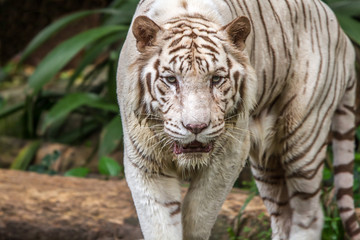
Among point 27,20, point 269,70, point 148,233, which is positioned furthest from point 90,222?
point 27,20

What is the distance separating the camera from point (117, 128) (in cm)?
588

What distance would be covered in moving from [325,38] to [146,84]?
138 cm

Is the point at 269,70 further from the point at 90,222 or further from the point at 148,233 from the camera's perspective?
the point at 90,222

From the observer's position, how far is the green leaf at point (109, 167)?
558 centimetres

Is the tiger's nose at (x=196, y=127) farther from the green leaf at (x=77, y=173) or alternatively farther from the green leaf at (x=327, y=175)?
the green leaf at (x=77, y=173)

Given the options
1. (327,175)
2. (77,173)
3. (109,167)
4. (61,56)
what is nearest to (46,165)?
(77,173)

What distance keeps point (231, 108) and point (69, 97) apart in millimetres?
3511

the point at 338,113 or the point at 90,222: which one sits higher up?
the point at 338,113

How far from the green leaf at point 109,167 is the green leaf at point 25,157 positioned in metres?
1.39

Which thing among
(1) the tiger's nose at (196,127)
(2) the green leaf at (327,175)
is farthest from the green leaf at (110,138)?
(1) the tiger's nose at (196,127)

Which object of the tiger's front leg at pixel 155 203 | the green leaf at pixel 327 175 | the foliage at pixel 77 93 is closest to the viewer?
the tiger's front leg at pixel 155 203

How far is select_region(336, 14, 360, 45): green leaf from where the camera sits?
17.6ft

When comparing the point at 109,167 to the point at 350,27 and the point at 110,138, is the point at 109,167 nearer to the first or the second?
the point at 110,138

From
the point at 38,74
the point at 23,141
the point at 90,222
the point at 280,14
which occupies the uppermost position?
the point at 280,14
